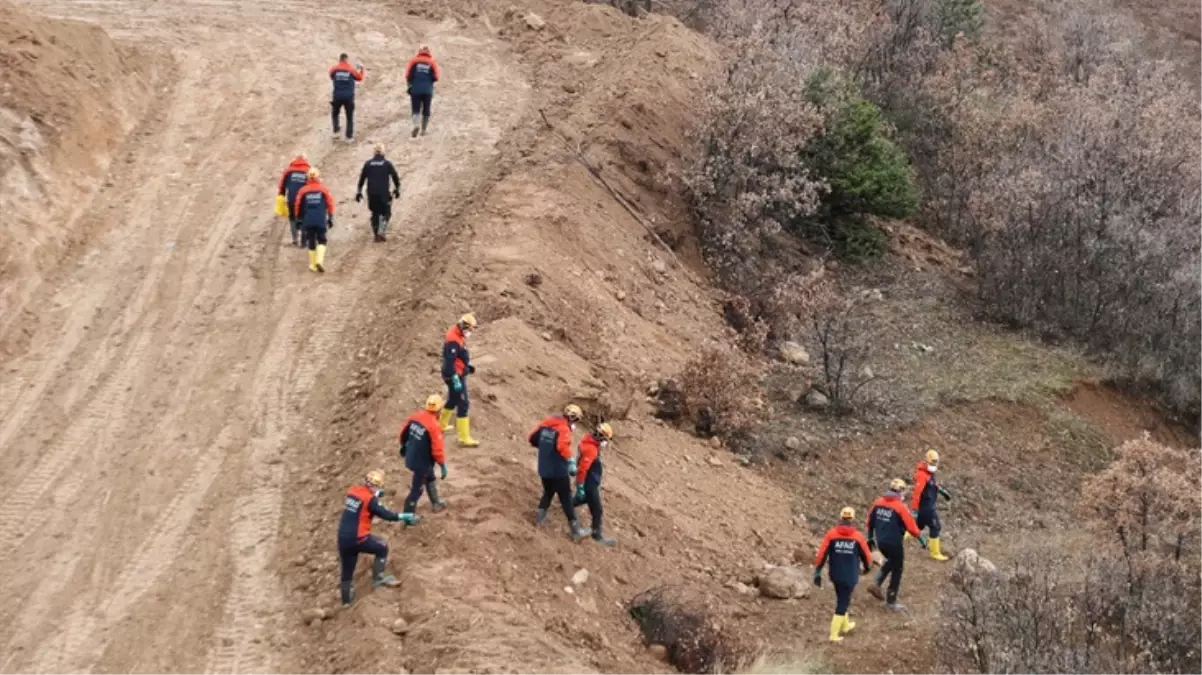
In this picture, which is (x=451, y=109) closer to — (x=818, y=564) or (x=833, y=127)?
(x=833, y=127)

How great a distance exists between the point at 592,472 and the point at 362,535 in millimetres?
2846

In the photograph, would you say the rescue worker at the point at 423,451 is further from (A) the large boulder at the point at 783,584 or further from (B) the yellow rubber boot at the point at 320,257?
(B) the yellow rubber boot at the point at 320,257

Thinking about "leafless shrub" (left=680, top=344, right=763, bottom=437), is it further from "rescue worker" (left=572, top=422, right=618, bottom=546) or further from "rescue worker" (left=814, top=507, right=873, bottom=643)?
"rescue worker" (left=572, top=422, right=618, bottom=546)

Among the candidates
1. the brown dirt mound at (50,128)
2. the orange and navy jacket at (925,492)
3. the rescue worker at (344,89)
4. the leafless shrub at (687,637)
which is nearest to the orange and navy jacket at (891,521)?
the orange and navy jacket at (925,492)

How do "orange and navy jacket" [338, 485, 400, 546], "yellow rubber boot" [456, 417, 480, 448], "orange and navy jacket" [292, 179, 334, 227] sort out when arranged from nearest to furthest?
"orange and navy jacket" [338, 485, 400, 546] < "yellow rubber boot" [456, 417, 480, 448] < "orange and navy jacket" [292, 179, 334, 227]

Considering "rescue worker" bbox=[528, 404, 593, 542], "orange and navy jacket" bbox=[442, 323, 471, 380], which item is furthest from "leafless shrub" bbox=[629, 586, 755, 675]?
"orange and navy jacket" bbox=[442, 323, 471, 380]

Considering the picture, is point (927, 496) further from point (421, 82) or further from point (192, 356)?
point (421, 82)

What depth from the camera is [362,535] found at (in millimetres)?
12031

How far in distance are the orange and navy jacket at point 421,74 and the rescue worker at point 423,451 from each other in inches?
452

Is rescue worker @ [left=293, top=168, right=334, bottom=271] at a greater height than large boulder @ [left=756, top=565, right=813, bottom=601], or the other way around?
rescue worker @ [left=293, top=168, right=334, bottom=271]

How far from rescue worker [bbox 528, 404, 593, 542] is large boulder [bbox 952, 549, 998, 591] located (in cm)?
451

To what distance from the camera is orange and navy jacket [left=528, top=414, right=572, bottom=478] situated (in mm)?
13461

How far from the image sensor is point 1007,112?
100 feet

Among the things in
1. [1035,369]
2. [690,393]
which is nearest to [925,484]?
[690,393]
